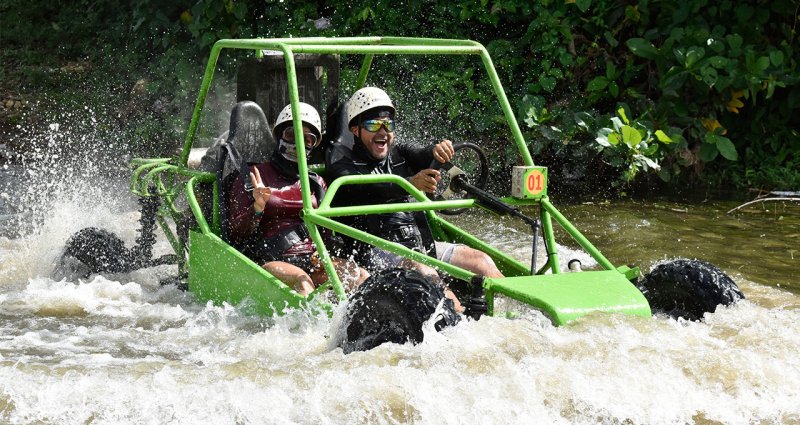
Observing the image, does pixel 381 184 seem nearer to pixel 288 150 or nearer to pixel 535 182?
pixel 288 150

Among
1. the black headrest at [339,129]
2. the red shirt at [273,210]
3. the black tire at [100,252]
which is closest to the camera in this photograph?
the red shirt at [273,210]

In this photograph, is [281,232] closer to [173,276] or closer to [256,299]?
[256,299]

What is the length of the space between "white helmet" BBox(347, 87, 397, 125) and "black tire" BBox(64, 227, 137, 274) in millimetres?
1911

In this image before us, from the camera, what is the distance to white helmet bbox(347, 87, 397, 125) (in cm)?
592

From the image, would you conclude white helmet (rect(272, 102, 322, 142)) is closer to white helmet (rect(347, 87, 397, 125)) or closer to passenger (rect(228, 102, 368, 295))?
passenger (rect(228, 102, 368, 295))

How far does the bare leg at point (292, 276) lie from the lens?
5469mm

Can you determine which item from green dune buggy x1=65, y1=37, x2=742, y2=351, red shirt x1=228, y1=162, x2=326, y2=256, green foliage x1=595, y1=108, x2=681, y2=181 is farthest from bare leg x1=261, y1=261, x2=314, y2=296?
green foliage x1=595, y1=108, x2=681, y2=181

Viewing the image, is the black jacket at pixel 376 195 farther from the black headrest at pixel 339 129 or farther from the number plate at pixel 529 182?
the number plate at pixel 529 182

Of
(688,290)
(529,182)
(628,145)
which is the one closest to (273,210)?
(529,182)

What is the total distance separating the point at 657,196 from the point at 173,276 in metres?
4.81

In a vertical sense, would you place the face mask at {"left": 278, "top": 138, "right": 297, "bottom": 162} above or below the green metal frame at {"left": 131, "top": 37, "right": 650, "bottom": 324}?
above

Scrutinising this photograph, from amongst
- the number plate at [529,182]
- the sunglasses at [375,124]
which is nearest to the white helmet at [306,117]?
the sunglasses at [375,124]

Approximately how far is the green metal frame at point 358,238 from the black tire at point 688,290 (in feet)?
0.70

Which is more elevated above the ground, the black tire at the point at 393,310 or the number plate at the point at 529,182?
the number plate at the point at 529,182
